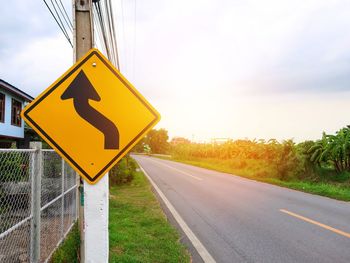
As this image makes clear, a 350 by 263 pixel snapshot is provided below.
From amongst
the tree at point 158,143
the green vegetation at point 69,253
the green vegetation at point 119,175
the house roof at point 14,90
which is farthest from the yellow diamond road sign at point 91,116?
the tree at point 158,143

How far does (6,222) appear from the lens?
13.0 feet

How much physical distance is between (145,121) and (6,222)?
→ 2357 millimetres

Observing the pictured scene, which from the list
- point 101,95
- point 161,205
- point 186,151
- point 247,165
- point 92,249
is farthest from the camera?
point 186,151

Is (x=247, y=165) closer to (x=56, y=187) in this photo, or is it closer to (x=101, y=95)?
(x=56, y=187)

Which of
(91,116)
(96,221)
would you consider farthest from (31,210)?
(91,116)

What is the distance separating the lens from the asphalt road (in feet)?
19.2

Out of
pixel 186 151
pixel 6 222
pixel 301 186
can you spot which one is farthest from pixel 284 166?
pixel 186 151

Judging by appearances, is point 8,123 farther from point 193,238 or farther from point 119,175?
point 193,238

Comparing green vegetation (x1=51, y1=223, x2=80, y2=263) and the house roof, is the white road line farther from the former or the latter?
the house roof

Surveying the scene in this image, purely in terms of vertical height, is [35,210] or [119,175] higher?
[35,210]

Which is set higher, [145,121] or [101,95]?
[101,95]

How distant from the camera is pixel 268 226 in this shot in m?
7.79

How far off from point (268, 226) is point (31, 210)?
17.4 feet

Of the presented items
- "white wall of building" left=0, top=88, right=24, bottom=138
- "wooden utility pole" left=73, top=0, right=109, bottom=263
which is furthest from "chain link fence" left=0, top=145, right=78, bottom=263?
"white wall of building" left=0, top=88, right=24, bottom=138
